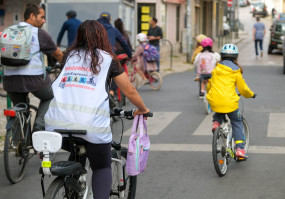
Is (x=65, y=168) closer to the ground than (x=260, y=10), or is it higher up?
closer to the ground

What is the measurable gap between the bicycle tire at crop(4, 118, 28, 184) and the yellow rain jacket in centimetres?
221

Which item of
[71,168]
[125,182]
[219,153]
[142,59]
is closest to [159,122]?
[219,153]

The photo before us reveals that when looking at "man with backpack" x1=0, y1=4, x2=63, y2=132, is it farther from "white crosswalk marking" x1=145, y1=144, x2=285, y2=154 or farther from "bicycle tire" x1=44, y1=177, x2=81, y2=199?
"bicycle tire" x1=44, y1=177, x2=81, y2=199

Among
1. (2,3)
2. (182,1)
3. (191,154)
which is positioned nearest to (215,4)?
(182,1)

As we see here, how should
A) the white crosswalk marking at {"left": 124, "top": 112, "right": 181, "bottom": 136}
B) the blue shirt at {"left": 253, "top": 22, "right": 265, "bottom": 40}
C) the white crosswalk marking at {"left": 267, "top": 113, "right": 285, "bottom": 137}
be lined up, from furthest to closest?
1. the blue shirt at {"left": 253, "top": 22, "right": 265, "bottom": 40}
2. the white crosswalk marking at {"left": 124, "top": 112, "right": 181, "bottom": 136}
3. the white crosswalk marking at {"left": 267, "top": 113, "right": 285, "bottom": 137}

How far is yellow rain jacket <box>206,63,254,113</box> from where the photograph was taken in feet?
24.6

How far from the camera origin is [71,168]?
436cm

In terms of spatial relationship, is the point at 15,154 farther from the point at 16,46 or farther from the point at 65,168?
the point at 65,168

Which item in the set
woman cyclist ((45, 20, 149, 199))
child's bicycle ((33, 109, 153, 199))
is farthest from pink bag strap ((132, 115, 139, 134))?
woman cyclist ((45, 20, 149, 199))

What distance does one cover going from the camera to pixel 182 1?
36719 mm

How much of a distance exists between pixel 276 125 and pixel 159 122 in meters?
1.94

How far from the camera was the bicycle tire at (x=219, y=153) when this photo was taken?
7.04 m

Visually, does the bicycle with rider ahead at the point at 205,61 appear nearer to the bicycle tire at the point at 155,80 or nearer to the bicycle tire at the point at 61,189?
the bicycle tire at the point at 155,80

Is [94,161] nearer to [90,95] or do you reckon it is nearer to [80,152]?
[80,152]
